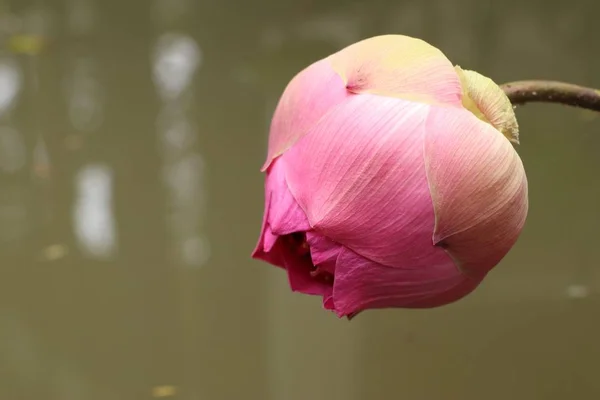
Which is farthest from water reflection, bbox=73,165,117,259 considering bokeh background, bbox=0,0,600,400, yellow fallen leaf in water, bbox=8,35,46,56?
yellow fallen leaf in water, bbox=8,35,46,56

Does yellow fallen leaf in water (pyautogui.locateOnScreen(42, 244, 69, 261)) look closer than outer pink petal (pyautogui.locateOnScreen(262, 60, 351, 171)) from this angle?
A: No

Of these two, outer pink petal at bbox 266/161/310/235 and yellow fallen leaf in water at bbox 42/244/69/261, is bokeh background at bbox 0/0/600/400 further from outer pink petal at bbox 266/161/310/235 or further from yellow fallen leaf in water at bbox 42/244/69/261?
outer pink petal at bbox 266/161/310/235

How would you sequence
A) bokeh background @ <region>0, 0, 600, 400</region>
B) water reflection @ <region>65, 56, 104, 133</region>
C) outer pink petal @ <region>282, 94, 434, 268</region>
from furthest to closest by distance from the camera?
water reflection @ <region>65, 56, 104, 133</region>, bokeh background @ <region>0, 0, 600, 400</region>, outer pink petal @ <region>282, 94, 434, 268</region>

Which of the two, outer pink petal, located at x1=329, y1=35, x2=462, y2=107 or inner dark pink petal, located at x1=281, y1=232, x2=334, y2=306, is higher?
outer pink petal, located at x1=329, y1=35, x2=462, y2=107

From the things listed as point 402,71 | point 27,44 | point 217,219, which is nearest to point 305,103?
point 402,71

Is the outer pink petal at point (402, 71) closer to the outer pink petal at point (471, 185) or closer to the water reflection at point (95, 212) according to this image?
the outer pink petal at point (471, 185)

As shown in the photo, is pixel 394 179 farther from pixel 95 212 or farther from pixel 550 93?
pixel 95 212

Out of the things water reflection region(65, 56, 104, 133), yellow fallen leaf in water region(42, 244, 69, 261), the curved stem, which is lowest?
yellow fallen leaf in water region(42, 244, 69, 261)

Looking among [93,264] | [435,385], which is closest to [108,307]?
[93,264]
